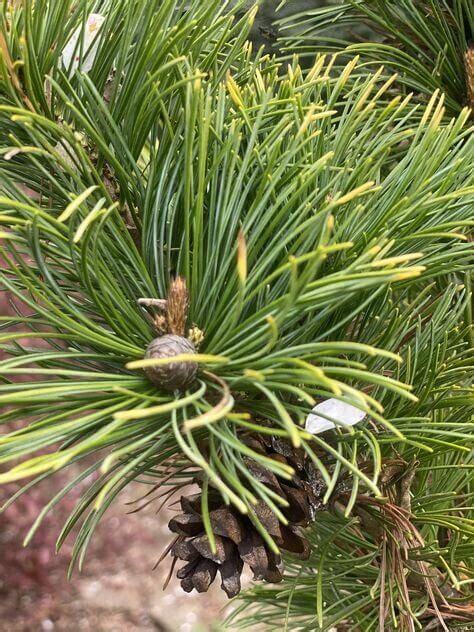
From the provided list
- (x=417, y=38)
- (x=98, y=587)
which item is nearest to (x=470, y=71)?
(x=417, y=38)

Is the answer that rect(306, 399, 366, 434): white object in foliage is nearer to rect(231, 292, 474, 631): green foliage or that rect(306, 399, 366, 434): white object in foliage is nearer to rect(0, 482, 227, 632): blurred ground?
rect(231, 292, 474, 631): green foliage

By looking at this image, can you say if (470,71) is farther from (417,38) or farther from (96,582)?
(96,582)

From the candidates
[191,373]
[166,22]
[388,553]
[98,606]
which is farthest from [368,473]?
[98,606]

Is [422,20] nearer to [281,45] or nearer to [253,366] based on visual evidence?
[281,45]

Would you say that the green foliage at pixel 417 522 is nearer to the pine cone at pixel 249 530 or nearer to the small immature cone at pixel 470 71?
the pine cone at pixel 249 530

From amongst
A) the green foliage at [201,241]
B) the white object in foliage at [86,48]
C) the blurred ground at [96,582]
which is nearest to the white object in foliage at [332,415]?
the green foliage at [201,241]

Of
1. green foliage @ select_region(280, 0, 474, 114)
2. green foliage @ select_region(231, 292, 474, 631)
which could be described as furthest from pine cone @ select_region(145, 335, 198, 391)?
green foliage @ select_region(280, 0, 474, 114)
